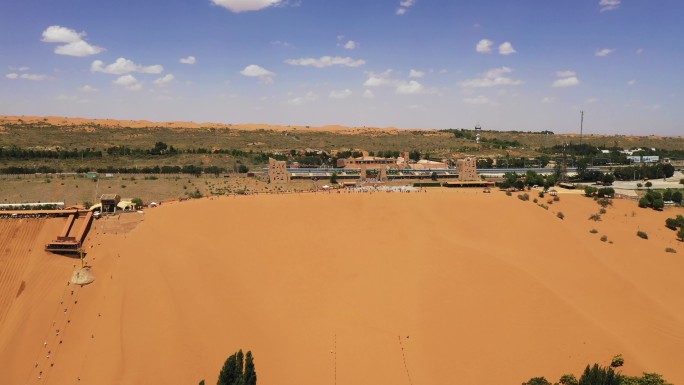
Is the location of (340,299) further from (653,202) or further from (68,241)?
(653,202)

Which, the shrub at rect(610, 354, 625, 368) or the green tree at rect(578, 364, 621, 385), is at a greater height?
the green tree at rect(578, 364, 621, 385)

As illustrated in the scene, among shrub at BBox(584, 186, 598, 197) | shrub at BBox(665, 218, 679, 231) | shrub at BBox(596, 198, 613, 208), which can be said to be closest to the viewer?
shrub at BBox(665, 218, 679, 231)

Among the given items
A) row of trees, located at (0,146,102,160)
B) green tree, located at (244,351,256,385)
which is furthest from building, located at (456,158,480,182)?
row of trees, located at (0,146,102,160)

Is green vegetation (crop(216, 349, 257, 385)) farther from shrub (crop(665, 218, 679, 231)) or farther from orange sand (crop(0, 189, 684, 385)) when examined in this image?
shrub (crop(665, 218, 679, 231))

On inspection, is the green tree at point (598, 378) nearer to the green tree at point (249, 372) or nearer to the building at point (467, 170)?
the green tree at point (249, 372)

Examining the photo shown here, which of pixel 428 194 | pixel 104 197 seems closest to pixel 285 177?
pixel 428 194

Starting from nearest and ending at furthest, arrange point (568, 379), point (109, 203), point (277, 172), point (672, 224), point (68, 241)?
point (568, 379), point (68, 241), point (109, 203), point (672, 224), point (277, 172)

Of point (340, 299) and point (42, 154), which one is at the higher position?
point (42, 154)

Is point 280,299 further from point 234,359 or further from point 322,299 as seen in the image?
point 234,359

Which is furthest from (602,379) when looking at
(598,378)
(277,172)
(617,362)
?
(277,172)
